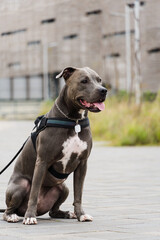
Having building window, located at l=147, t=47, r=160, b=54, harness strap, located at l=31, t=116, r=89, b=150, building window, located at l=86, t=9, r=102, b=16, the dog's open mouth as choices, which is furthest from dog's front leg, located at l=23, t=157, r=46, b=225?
building window, located at l=86, t=9, r=102, b=16

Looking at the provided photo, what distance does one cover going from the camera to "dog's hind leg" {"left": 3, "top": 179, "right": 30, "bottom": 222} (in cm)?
575

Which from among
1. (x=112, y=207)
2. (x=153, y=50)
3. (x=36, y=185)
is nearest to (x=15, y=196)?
(x=36, y=185)

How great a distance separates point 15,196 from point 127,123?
1327 cm

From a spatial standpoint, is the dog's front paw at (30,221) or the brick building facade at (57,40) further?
the brick building facade at (57,40)

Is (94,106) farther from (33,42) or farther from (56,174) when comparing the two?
(33,42)

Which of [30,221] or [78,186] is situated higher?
[78,186]

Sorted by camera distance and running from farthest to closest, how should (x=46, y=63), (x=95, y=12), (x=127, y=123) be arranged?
(x=46, y=63) < (x=95, y=12) < (x=127, y=123)

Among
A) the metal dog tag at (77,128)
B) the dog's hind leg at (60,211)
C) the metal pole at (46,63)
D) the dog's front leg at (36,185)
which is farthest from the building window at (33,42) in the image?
the dog's front leg at (36,185)

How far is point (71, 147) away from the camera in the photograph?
5641 mm

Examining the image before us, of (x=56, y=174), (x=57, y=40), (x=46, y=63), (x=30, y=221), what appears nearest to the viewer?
(x=30, y=221)

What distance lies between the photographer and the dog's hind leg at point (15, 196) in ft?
18.9

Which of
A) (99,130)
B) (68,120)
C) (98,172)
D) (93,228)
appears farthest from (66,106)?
(99,130)

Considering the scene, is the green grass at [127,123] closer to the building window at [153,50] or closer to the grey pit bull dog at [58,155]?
the grey pit bull dog at [58,155]

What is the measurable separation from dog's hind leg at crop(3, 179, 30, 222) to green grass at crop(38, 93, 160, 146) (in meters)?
12.2
